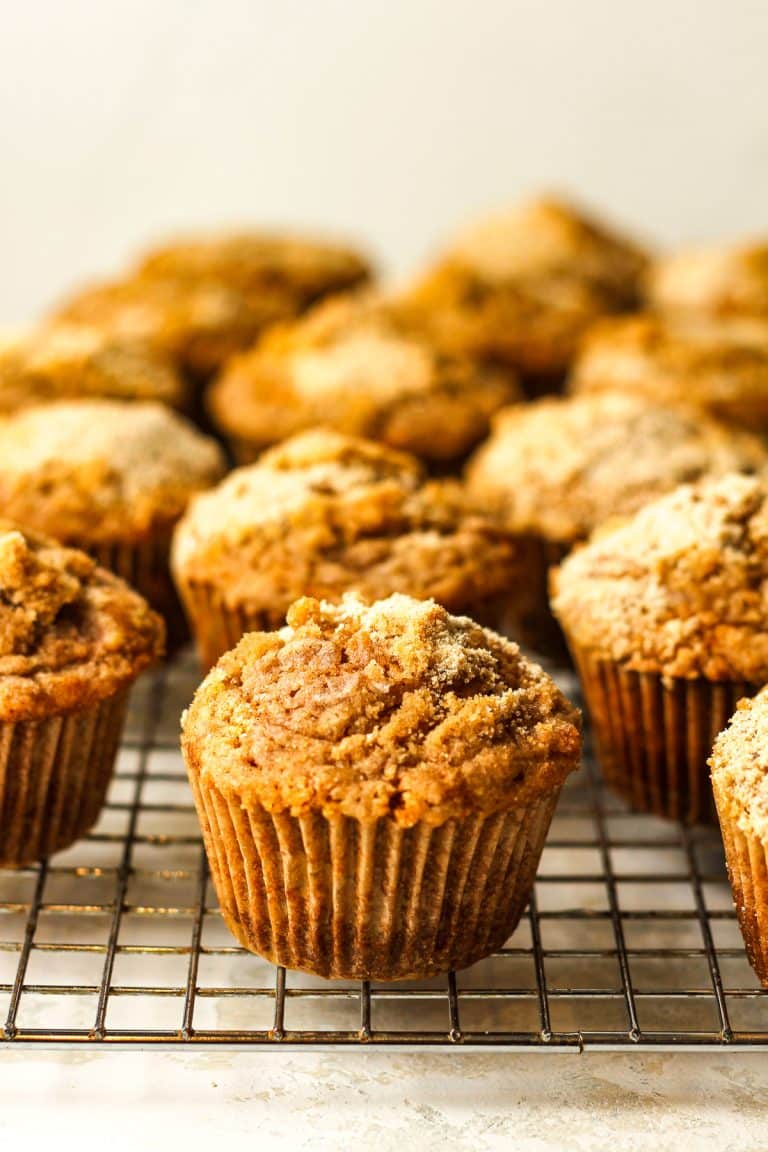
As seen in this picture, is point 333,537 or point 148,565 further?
point 148,565

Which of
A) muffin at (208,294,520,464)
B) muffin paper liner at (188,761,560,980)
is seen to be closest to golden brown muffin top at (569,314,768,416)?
muffin at (208,294,520,464)

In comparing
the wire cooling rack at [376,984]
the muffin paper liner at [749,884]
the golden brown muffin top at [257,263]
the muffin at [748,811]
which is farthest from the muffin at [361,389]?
the muffin paper liner at [749,884]

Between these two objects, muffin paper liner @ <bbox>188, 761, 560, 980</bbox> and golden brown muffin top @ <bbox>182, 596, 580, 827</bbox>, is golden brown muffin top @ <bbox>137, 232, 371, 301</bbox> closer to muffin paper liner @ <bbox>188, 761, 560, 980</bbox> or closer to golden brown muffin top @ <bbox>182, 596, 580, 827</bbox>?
golden brown muffin top @ <bbox>182, 596, 580, 827</bbox>

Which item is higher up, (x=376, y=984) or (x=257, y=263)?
(x=257, y=263)

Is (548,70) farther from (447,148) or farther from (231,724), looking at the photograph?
(231,724)

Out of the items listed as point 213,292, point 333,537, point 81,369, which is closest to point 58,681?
point 333,537

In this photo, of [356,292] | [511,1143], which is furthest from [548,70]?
[511,1143]

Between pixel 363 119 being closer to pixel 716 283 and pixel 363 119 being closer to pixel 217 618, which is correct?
pixel 716 283
